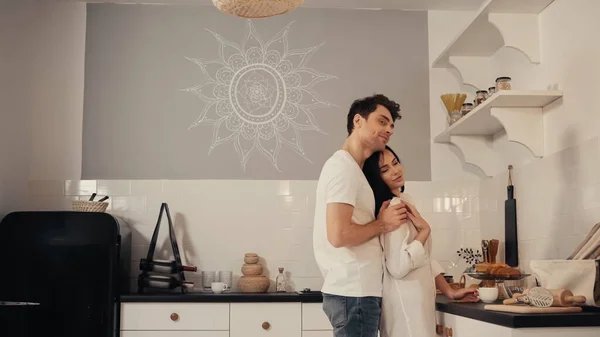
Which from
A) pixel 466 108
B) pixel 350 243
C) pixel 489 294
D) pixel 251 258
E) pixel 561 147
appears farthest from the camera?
pixel 251 258

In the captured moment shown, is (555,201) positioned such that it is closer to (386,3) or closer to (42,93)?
(386,3)

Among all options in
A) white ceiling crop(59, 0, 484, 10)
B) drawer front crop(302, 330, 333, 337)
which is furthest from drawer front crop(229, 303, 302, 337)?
white ceiling crop(59, 0, 484, 10)

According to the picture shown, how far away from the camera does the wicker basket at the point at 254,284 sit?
173 inches

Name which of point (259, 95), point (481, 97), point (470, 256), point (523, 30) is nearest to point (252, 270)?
point (259, 95)

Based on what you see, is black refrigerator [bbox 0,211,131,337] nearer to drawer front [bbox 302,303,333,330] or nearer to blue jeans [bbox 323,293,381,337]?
drawer front [bbox 302,303,333,330]

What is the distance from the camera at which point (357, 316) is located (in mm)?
2670

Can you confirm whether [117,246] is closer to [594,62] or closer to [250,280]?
[250,280]

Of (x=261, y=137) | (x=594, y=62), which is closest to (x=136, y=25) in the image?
(x=261, y=137)

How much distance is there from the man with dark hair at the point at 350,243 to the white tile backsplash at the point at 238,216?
1813mm

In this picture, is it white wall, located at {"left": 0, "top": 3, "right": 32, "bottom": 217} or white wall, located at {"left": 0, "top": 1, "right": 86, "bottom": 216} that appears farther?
white wall, located at {"left": 0, "top": 1, "right": 86, "bottom": 216}

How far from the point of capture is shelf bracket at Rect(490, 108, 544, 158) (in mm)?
3688

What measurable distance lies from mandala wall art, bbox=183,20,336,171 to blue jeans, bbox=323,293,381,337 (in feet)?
6.92

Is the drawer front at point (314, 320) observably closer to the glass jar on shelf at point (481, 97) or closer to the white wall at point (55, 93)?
the glass jar on shelf at point (481, 97)

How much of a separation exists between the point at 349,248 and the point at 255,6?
1.14m
